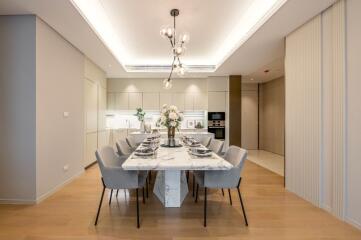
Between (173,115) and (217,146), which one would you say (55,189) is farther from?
(217,146)

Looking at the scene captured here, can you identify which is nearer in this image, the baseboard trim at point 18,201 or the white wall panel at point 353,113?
the white wall panel at point 353,113

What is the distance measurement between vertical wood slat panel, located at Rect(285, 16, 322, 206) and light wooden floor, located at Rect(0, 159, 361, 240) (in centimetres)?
33

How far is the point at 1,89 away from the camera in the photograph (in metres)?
3.21

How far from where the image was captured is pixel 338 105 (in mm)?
2713

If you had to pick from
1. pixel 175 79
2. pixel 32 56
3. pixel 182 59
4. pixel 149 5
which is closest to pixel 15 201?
pixel 32 56

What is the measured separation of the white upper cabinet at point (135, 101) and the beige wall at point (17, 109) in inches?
171

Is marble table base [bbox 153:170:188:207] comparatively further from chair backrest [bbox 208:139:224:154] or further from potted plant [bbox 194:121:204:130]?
potted plant [bbox 194:121:204:130]

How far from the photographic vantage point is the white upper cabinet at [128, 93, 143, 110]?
24.7ft

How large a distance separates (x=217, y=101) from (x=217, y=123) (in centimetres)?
69

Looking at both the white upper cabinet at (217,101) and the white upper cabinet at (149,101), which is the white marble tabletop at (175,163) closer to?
the white upper cabinet at (217,101)

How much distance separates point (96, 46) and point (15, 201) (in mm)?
2865

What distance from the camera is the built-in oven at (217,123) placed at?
7332 millimetres

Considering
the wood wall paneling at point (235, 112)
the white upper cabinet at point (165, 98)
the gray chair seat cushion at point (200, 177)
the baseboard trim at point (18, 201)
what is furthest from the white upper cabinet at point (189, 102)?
the baseboard trim at point (18, 201)

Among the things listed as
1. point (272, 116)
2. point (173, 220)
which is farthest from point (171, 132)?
point (272, 116)
